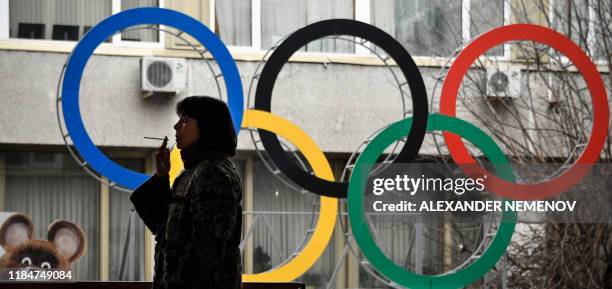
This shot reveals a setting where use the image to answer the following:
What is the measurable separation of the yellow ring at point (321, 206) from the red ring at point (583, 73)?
42.4 inches

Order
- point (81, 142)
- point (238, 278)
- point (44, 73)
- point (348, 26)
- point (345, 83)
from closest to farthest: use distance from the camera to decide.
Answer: point (238, 278) → point (81, 142) → point (348, 26) → point (44, 73) → point (345, 83)

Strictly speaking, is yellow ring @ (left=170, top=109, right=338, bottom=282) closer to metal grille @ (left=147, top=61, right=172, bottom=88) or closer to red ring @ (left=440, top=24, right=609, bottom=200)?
red ring @ (left=440, top=24, right=609, bottom=200)

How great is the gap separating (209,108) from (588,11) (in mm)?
7704

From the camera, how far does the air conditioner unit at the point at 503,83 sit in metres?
10.5

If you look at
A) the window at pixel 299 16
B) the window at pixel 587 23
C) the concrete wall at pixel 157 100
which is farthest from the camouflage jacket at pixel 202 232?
the window at pixel 587 23

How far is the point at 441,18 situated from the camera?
10570mm

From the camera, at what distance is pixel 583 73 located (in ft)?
30.0

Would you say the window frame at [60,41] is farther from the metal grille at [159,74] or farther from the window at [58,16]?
the metal grille at [159,74]

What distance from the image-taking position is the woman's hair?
3.63 metres

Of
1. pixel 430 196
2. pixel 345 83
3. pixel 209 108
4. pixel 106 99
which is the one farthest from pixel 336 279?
pixel 209 108

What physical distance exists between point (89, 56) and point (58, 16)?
168cm

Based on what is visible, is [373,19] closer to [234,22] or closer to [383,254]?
[234,22]

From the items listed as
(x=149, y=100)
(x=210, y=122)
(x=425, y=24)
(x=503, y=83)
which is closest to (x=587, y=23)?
(x=503, y=83)

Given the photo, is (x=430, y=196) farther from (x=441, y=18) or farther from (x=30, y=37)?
(x=30, y=37)
